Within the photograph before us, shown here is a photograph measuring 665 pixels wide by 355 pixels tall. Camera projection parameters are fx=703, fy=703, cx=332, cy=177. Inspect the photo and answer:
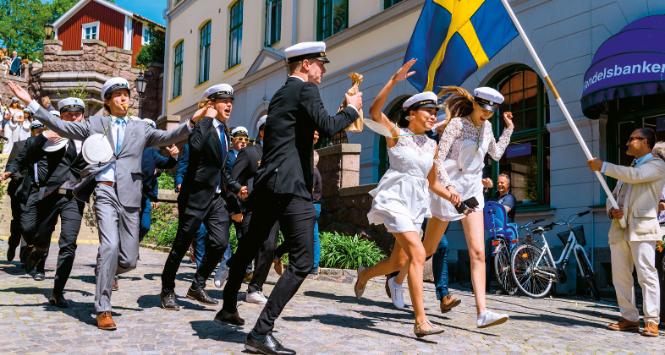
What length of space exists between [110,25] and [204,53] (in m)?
23.3

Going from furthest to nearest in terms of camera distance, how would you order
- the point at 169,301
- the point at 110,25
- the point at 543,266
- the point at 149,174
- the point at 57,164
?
the point at 110,25, the point at 543,266, the point at 149,174, the point at 57,164, the point at 169,301

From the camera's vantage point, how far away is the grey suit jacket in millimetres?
5352

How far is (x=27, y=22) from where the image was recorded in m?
58.0

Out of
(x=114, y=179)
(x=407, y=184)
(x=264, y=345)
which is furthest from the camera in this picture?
(x=407, y=184)

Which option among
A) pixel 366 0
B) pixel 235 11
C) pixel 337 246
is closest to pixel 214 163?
pixel 337 246

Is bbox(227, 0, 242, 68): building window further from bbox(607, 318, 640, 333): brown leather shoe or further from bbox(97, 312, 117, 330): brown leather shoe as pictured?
bbox(97, 312, 117, 330): brown leather shoe

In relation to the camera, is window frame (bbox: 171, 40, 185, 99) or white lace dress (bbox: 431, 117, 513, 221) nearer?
white lace dress (bbox: 431, 117, 513, 221)

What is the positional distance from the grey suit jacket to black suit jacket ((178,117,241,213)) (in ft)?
1.17

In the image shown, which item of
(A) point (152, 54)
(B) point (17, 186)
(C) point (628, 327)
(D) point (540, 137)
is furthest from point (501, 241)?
(A) point (152, 54)

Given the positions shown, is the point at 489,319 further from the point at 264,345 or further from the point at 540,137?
the point at 540,137

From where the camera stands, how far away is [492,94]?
5859 mm

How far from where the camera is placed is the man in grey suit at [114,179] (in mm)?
5137

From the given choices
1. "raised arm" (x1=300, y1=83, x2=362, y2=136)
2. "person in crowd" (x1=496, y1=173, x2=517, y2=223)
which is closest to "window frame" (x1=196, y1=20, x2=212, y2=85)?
"person in crowd" (x1=496, y1=173, x2=517, y2=223)

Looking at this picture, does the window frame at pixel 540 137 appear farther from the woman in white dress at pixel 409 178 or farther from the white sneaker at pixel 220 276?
the woman in white dress at pixel 409 178
